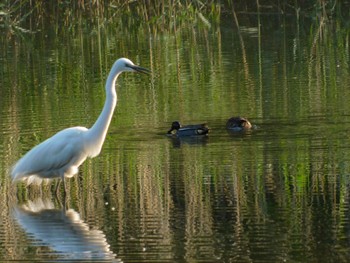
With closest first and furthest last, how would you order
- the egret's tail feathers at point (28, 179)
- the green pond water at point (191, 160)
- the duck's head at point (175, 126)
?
the green pond water at point (191, 160)
the egret's tail feathers at point (28, 179)
the duck's head at point (175, 126)

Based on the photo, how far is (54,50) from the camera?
23859mm

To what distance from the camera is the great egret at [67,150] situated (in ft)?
35.5

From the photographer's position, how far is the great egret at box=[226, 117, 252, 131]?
13.2 m

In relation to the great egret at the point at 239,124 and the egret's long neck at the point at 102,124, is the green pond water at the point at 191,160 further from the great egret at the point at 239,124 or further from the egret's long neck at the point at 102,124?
the egret's long neck at the point at 102,124

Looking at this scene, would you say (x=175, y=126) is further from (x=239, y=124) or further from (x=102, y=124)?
(x=102, y=124)

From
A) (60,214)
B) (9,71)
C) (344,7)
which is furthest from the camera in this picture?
(344,7)

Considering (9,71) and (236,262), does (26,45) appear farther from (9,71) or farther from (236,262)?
(236,262)

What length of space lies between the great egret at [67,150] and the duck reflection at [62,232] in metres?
0.36

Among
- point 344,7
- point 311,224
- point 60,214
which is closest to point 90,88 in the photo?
point 60,214

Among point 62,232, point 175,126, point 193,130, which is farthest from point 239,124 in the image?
point 62,232

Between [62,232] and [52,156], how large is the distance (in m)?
1.63

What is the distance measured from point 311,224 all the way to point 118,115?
20.7 ft

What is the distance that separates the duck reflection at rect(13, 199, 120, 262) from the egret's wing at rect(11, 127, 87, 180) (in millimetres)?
345

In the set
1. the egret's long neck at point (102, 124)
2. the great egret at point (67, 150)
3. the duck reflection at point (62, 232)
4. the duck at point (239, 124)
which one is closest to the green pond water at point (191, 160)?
the duck reflection at point (62, 232)
